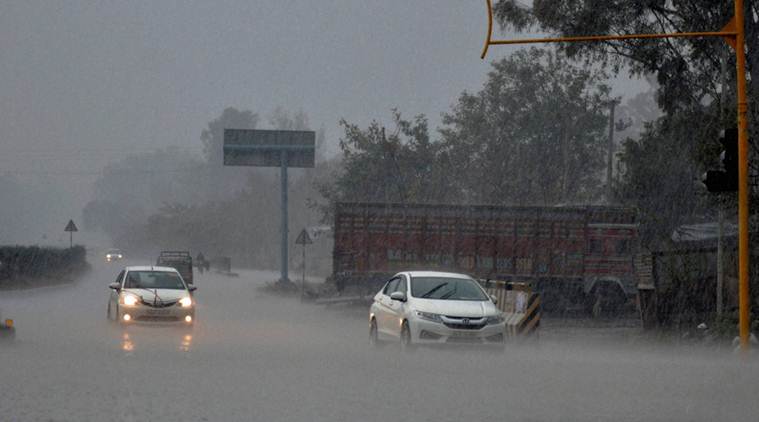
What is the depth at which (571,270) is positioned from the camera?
3541cm

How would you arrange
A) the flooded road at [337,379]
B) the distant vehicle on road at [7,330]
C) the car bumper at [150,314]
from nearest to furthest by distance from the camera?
the flooded road at [337,379], the distant vehicle on road at [7,330], the car bumper at [150,314]

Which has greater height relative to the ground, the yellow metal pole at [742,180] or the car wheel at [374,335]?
the yellow metal pole at [742,180]

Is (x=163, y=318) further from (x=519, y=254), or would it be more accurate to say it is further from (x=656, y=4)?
(x=656, y=4)

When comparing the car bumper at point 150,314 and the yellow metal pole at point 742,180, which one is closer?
the yellow metal pole at point 742,180

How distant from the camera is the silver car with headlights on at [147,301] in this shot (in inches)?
1005

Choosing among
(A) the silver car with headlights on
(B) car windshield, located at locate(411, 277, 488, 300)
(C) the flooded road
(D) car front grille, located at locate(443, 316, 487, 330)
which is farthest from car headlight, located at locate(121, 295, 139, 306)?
(D) car front grille, located at locate(443, 316, 487, 330)

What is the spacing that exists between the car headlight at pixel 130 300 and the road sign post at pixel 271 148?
3864 cm

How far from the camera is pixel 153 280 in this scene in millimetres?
27469

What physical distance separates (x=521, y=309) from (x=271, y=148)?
4108 cm

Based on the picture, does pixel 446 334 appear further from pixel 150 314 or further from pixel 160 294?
pixel 160 294

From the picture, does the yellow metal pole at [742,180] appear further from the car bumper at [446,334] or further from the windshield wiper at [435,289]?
the windshield wiper at [435,289]

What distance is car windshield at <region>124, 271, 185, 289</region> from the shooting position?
87.6ft

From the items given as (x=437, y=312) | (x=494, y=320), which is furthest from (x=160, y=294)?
(x=494, y=320)

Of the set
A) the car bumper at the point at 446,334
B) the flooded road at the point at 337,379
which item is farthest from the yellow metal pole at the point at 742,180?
the car bumper at the point at 446,334
